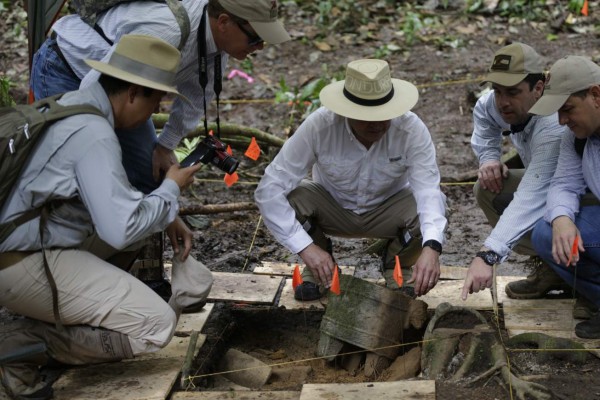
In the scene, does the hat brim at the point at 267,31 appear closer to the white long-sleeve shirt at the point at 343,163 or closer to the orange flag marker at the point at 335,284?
the white long-sleeve shirt at the point at 343,163

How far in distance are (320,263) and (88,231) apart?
1.30 metres

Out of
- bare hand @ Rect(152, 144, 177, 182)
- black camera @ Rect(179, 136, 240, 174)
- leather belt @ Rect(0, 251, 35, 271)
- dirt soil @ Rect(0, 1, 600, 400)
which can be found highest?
leather belt @ Rect(0, 251, 35, 271)

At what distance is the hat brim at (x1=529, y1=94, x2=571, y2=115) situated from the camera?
14.4 feet

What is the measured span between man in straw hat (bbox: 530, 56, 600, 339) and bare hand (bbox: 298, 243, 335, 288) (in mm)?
1146

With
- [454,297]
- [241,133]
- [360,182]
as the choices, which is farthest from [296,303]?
[241,133]

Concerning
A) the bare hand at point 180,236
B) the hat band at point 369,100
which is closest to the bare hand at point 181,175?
the bare hand at point 180,236

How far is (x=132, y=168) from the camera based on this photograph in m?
5.24

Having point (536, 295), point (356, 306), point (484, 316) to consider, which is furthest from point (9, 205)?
point (536, 295)

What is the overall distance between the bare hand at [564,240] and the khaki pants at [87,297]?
80.4 inches

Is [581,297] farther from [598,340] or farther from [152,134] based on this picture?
[152,134]

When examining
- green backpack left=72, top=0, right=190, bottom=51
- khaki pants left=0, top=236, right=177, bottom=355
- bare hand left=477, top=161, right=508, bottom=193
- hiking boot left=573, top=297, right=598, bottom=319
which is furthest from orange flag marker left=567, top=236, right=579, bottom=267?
green backpack left=72, top=0, right=190, bottom=51

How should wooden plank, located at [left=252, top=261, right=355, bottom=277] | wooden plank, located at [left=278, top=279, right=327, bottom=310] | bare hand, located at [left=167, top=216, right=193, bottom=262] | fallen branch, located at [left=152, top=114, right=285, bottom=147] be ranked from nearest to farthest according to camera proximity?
bare hand, located at [left=167, top=216, right=193, bottom=262], wooden plank, located at [left=278, top=279, right=327, bottom=310], wooden plank, located at [left=252, top=261, right=355, bottom=277], fallen branch, located at [left=152, top=114, right=285, bottom=147]

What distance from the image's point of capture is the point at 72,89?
479 centimetres

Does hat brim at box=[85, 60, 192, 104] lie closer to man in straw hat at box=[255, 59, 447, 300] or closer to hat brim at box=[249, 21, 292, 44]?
hat brim at box=[249, 21, 292, 44]
